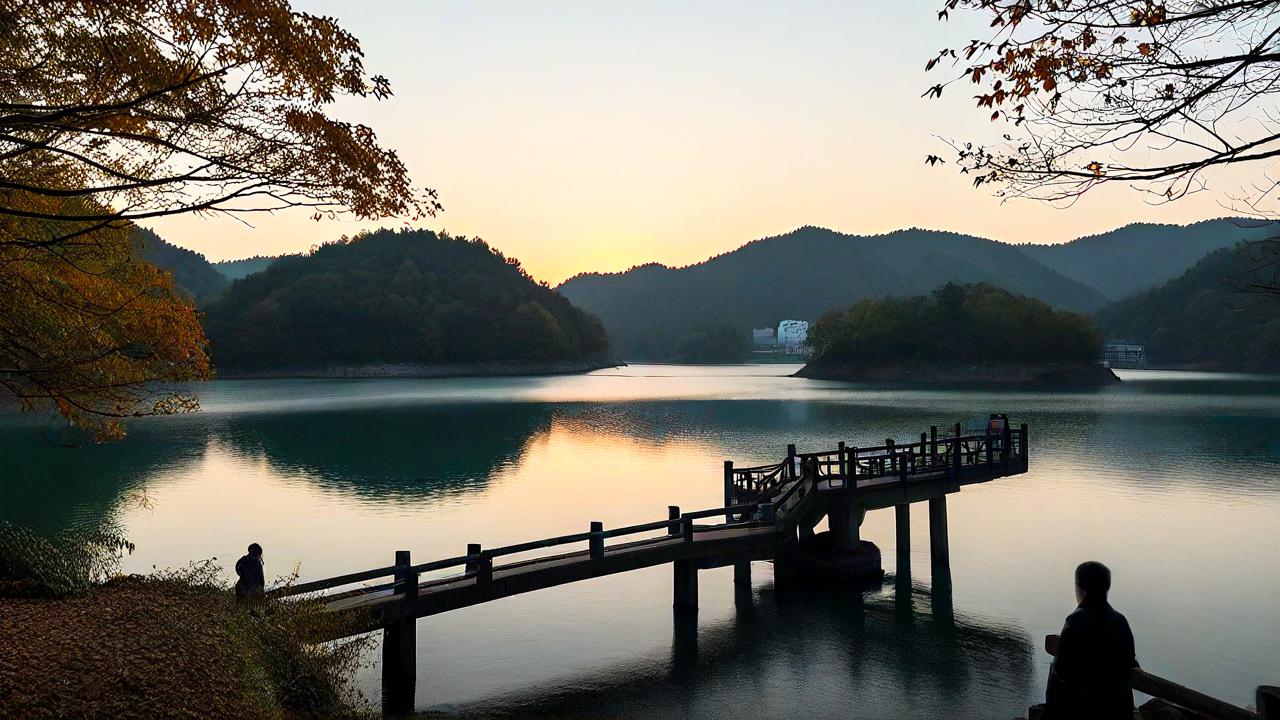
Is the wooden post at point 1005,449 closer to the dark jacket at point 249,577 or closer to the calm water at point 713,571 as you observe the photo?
the calm water at point 713,571

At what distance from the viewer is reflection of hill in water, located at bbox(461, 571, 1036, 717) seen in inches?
630

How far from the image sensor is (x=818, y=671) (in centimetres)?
1777

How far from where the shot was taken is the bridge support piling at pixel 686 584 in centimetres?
2131

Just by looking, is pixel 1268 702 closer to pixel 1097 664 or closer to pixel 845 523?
pixel 1097 664

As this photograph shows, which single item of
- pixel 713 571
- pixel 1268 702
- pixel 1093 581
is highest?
pixel 1093 581

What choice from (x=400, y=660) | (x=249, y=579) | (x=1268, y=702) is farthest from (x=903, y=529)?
(x=1268, y=702)

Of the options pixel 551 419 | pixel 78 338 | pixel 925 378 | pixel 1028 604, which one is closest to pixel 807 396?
pixel 551 419

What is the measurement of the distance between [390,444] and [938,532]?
4421 centimetres

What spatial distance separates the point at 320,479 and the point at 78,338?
30437mm

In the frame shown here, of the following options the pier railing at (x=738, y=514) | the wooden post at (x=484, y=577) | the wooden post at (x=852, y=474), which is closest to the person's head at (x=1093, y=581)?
the pier railing at (x=738, y=514)

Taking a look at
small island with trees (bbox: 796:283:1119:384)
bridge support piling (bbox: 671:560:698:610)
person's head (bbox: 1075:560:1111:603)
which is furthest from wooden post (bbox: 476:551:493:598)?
small island with trees (bbox: 796:283:1119:384)

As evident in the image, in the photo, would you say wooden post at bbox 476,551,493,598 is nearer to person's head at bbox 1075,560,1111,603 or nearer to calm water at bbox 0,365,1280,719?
calm water at bbox 0,365,1280,719

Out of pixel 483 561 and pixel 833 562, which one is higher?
pixel 483 561

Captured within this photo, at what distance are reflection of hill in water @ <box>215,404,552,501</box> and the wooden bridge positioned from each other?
17.2 m
